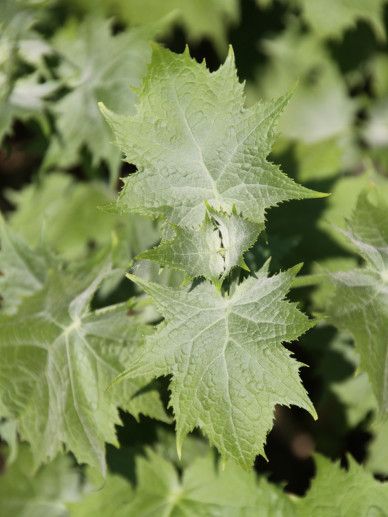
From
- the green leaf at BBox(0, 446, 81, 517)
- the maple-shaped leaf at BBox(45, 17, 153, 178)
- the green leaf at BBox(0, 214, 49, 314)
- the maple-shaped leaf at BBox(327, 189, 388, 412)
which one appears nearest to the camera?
the maple-shaped leaf at BBox(327, 189, 388, 412)

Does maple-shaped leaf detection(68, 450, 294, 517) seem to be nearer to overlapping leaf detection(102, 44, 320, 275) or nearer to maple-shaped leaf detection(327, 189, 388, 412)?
maple-shaped leaf detection(327, 189, 388, 412)

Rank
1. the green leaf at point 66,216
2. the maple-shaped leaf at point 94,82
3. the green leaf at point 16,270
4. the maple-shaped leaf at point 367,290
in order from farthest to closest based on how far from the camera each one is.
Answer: the green leaf at point 66,216 < the maple-shaped leaf at point 94,82 < the green leaf at point 16,270 < the maple-shaped leaf at point 367,290

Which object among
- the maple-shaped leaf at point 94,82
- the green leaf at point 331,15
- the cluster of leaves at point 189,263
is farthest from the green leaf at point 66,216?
the green leaf at point 331,15

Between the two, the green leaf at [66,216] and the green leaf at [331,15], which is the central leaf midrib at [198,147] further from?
the green leaf at [331,15]

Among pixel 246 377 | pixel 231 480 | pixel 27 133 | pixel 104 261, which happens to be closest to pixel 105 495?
pixel 231 480

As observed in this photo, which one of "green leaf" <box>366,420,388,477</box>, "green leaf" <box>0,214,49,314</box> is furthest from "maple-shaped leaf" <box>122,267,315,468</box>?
"green leaf" <box>366,420,388,477</box>
